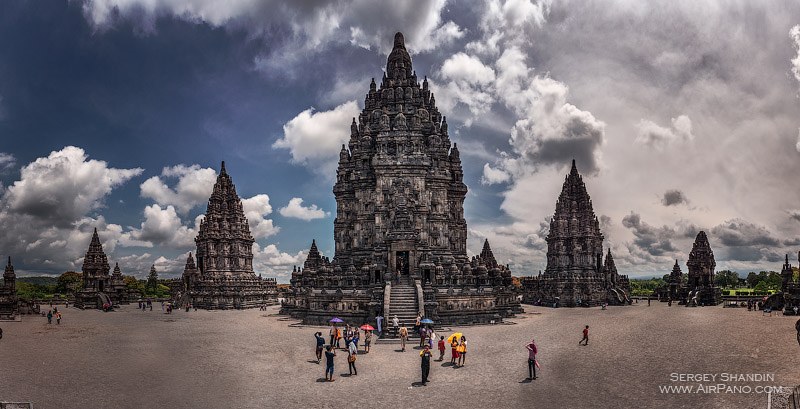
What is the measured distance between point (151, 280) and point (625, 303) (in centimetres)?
9224

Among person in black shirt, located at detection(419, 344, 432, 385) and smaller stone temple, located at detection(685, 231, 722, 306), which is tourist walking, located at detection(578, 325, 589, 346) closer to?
person in black shirt, located at detection(419, 344, 432, 385)

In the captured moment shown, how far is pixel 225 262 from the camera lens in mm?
74562

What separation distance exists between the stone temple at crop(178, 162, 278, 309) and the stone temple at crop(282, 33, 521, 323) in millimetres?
12261

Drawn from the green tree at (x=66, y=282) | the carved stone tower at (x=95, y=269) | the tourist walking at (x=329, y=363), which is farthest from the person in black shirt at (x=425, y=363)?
the green tree at (x=66, y=282)

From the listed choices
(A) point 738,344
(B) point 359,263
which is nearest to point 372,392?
(A) point 738,344

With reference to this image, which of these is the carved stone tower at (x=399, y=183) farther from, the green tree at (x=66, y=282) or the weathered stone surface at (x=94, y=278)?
the green tree at (x=66, y=282)

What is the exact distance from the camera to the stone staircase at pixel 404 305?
37250 mm

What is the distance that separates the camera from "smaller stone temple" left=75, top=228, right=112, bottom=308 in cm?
7388

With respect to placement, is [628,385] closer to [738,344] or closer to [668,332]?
[738,344]

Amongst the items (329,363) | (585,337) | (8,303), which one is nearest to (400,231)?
(585,337)

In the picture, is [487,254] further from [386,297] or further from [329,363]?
[329,363]

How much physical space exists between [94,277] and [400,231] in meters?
54.6

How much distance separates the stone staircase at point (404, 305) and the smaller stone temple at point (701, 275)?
46.4 meters

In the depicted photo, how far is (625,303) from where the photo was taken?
7256cm
